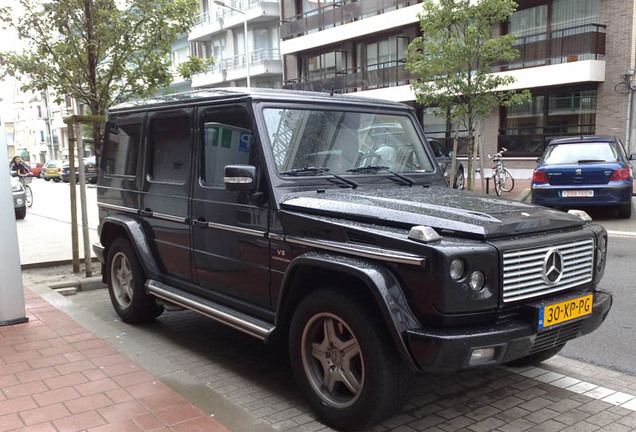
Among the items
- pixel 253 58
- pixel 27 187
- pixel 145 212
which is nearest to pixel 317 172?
pixel 145 212

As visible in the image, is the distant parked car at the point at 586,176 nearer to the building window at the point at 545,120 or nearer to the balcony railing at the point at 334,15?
the building window at the point at 545,120

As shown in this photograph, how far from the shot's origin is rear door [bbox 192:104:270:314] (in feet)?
13.4

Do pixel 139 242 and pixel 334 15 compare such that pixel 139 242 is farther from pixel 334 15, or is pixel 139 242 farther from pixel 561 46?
pixel 334 15

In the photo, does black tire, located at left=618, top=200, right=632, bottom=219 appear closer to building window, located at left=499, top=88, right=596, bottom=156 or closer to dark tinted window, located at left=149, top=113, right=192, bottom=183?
dark tinted window, located at left=149, top=113, right=192, bottom=183

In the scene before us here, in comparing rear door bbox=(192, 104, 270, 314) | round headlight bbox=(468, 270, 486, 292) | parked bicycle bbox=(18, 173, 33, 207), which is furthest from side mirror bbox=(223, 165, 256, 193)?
parked bicycle bbox=(18, 173, 33, 207)

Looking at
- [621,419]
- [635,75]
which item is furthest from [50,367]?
[635,75]

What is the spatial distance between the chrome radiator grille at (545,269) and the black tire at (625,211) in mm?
9598

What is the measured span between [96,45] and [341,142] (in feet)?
16.6

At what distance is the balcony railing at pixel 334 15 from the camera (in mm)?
29891

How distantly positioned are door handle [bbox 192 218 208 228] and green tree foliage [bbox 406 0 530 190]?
36.5 feet

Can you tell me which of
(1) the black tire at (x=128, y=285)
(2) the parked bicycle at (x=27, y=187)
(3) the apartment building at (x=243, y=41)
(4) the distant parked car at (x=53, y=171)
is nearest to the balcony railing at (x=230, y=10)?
(3) the apartment building at (x=243, y=41)

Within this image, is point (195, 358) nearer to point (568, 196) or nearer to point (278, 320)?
point (278, 320)

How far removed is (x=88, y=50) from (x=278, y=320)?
5.89 metres

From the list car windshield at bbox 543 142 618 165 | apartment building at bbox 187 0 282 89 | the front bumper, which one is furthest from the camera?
apartment building at bbox 187 0 282 89
